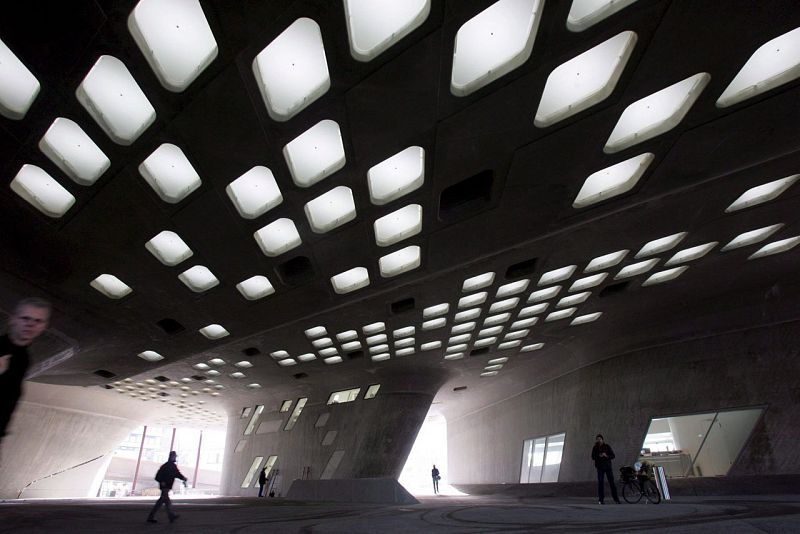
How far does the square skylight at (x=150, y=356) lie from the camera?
74.6ft

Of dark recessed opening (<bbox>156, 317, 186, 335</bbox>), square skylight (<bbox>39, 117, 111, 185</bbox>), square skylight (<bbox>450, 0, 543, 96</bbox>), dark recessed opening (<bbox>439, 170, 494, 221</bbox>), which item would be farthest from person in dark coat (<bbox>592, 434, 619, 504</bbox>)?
dark recessed opening (<bbox>156, 317, 186, 335</bbox>)

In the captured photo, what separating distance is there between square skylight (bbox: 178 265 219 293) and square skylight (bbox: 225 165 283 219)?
13.9ft

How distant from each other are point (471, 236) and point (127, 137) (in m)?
8.78

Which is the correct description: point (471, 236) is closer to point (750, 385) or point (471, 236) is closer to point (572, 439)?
point (750, 385)

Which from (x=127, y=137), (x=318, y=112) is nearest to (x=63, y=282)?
(x=127, y=137)

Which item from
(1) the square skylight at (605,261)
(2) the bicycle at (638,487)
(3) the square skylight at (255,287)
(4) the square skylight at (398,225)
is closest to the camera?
(4) the square skylight at (398,225)

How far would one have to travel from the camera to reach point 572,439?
80.6 feet

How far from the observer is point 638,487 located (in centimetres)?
1276

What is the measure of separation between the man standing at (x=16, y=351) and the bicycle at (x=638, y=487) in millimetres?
14113

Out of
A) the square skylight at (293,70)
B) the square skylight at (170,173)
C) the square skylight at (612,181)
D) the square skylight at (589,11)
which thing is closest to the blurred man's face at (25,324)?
the square skylight at (293,70)

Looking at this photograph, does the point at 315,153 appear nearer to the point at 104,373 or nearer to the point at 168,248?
the point at 168,248

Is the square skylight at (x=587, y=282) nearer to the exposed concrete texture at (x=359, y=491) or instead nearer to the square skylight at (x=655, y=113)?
the square skylight at (x=655, y=113)

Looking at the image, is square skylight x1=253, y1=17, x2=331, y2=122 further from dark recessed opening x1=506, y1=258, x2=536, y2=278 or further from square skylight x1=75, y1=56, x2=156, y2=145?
dark recessed opening x1=506, y1=258, x2=536, y2=278

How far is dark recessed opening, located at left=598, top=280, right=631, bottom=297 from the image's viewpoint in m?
18.0
